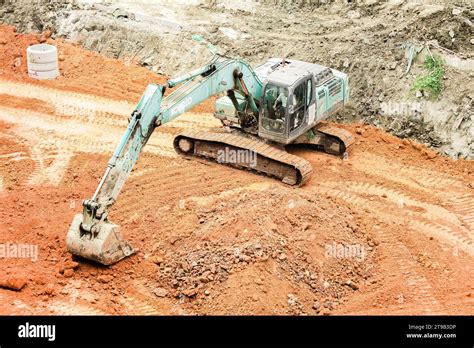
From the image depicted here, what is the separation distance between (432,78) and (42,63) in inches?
375

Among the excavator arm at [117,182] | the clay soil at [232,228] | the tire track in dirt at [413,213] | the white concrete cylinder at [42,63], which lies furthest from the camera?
the white concrete cylinder at [42,63]

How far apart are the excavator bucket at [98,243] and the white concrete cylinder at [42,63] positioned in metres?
8.70

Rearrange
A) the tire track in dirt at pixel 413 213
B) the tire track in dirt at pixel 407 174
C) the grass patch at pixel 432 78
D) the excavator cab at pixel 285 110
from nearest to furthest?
the tire track in dirt at pixel 413 213 → the excavator cab at pixel 285 110 → the tire track in dirt at pixel 407 174 → the grass patch at pixel 432 78

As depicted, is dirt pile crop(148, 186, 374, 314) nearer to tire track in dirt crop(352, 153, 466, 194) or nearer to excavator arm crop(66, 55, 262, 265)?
excavator arm crop(66, 55, 262, 265)

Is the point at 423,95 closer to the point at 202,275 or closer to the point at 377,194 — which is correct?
the point at 377,194

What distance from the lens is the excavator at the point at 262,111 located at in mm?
13891

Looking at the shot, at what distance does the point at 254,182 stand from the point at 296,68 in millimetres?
2569

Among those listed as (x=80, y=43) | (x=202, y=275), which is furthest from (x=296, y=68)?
(x=80, y=43)

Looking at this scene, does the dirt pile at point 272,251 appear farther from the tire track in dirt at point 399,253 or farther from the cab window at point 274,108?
the cab window at point 274,108

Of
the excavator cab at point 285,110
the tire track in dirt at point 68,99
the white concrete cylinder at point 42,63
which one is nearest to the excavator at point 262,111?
the excavator cab at point 285,110

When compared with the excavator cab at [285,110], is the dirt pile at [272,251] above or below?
below

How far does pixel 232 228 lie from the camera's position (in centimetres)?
1280

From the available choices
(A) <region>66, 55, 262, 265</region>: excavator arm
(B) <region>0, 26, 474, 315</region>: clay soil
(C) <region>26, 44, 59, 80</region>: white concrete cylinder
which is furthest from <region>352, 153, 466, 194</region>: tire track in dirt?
(C) <region>26, 44, 59, 80</region>: white concrete cylinder

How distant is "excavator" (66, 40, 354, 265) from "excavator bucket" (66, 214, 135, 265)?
14.1 inches
